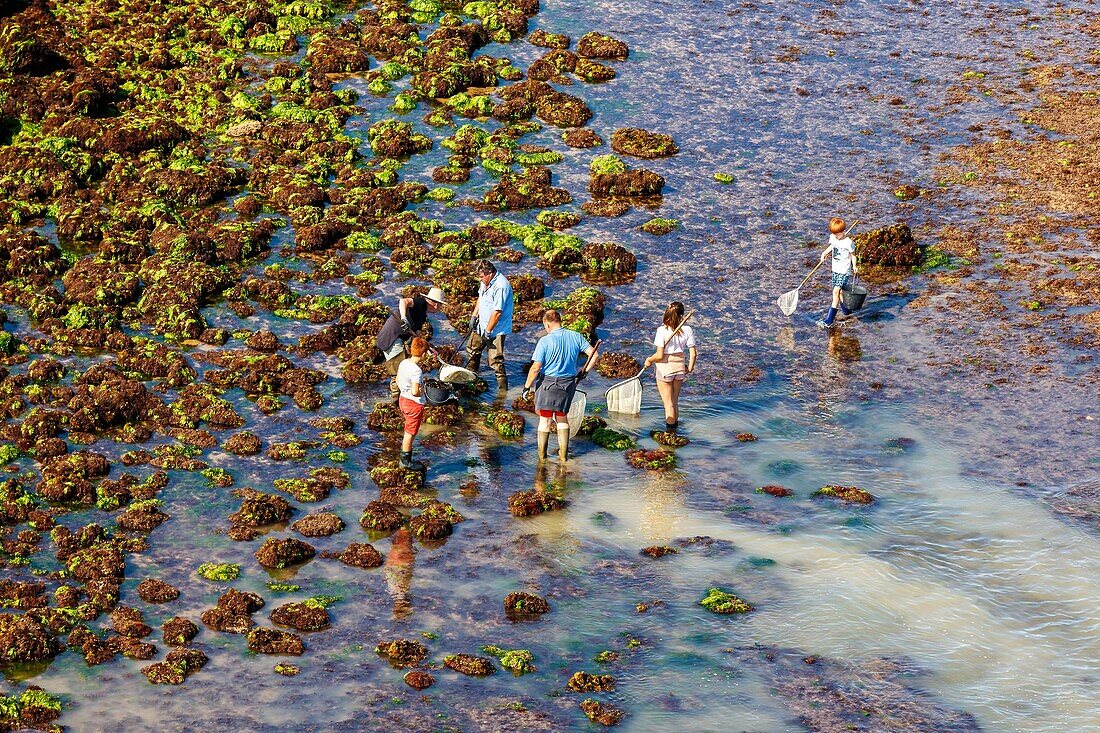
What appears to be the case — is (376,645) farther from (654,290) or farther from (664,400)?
(654,290)

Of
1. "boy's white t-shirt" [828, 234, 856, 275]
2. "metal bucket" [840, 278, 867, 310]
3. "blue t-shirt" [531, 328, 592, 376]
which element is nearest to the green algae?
"blue t-shirt" [531, 328, 592, 376]

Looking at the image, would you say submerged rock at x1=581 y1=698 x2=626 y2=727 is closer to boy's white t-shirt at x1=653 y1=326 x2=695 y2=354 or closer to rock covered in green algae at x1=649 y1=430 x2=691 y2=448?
rock covered in green algae at x1=649 y1=430 x2=691 y2=448

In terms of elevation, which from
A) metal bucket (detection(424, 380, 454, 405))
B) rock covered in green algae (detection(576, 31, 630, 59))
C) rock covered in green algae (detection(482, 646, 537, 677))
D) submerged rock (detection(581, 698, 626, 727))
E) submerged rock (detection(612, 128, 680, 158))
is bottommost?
rock covered in green algae (detection(482, 646, 537, 677))

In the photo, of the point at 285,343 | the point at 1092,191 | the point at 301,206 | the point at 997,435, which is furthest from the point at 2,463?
the point at 1092,191

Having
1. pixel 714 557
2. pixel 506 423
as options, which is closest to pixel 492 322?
pixel 506 423

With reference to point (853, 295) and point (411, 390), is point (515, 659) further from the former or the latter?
point (853, 295)

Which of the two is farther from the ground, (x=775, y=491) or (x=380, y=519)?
(x=775, y=491)
